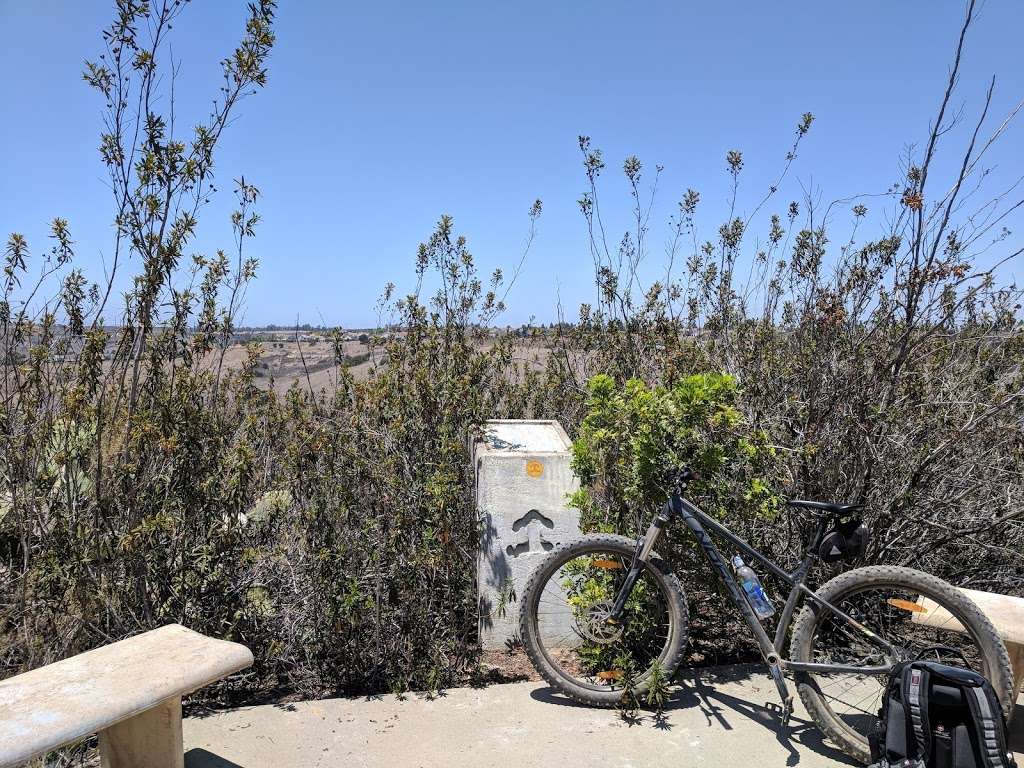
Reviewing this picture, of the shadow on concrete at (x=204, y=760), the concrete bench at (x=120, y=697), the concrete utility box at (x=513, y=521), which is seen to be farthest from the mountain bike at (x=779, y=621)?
the concrete bench at (x=120, y=697)

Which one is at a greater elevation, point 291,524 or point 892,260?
point 892,260

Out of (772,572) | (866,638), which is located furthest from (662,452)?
(866,638)

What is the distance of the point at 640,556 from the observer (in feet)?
11.8

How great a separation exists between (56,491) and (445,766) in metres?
2.54

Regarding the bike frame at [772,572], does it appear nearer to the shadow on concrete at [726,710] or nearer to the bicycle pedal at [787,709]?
the bicycle pedal at [787,709]

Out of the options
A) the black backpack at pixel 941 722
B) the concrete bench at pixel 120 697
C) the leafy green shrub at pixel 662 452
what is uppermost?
the leafy green shrub at pixel 662 452

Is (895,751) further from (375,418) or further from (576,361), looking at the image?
(576,361)

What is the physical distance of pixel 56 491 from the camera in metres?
3.91

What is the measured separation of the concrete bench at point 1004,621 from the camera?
3.17 m

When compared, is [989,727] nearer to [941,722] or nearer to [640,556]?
[941,722]

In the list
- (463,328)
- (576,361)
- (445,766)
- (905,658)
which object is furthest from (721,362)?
(445,766)

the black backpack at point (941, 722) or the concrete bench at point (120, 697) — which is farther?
the black backpack at point (941, 722)

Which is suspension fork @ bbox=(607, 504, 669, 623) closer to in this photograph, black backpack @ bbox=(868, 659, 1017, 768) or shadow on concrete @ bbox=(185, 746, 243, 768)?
black backpack @ bbox=(868, 659, 1017, 768)

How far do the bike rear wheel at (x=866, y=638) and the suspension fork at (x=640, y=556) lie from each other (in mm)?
755
